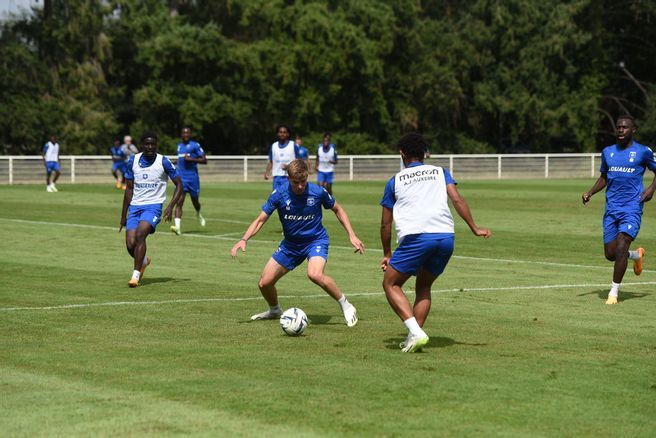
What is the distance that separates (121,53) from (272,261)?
55.5 metres

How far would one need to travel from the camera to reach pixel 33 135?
195 ft

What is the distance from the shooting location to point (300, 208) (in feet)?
38.6

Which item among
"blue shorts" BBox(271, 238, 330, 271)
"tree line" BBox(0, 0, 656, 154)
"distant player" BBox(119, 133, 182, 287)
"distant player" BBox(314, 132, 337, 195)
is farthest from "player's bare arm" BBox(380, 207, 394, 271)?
"tree line" BBox(0, 0, 656, 154)

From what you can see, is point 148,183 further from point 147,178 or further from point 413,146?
point 413,146

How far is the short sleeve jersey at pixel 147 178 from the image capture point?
617 inches

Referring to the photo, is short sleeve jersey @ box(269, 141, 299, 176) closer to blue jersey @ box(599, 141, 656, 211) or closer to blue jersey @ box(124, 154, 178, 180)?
blue jersey @ box(124, 154, 178, 180)

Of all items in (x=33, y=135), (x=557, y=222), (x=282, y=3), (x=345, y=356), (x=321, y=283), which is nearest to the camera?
(x=345, y=356)

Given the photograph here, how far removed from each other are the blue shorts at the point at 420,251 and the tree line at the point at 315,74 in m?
51.4

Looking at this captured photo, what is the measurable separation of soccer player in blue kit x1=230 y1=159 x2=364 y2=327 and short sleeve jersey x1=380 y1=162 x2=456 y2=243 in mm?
1694

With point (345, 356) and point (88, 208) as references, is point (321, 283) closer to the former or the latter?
point (345, 356)

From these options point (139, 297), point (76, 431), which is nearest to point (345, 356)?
point (76, 431)

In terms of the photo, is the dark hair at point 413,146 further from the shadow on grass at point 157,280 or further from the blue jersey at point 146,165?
the shadow on grass at point 157,280

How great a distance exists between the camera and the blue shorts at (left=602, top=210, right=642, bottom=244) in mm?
13805

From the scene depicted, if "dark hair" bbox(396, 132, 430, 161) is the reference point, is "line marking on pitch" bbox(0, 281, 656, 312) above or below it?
below
